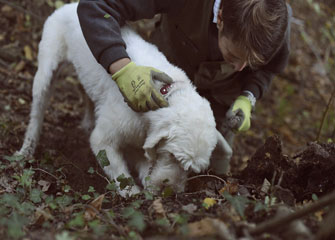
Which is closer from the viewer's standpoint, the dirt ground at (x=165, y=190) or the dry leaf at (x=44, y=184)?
the dirt ground at (x=165, y=190)

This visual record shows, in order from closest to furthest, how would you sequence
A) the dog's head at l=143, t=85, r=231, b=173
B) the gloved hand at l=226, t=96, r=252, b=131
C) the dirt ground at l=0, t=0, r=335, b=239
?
the dirt ground at l=0, t=0, r=335, b=239, the dog's head at l=143, t=85, r=231, b=173, the gloved hand at l=226, t=96, r=252, b=131

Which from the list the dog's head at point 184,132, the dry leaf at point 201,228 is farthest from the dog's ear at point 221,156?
the dry leaf at point 201,228

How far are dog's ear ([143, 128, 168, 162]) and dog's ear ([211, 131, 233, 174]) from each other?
60 centimetres

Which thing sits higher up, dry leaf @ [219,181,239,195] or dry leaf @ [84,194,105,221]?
dry leaf @ [219,181,239,195]

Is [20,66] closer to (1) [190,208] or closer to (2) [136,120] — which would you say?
→ (2) [136,120]

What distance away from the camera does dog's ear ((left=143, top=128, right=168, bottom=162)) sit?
2.77m

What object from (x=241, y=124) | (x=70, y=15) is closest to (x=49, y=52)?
(x=70, y=15)

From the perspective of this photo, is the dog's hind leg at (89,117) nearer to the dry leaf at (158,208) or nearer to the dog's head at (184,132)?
the dog's head at (184,132)

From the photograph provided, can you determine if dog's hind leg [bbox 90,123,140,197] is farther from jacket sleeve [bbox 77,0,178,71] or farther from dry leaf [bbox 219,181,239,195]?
dry leaf [bbox 219,181,239,195]

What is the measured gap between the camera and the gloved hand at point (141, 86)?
281 cm

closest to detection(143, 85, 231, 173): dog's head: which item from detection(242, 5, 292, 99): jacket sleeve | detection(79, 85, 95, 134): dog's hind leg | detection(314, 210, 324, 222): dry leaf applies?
detection(314, 210, 324, 222): dry leaf

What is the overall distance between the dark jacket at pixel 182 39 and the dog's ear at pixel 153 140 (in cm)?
75

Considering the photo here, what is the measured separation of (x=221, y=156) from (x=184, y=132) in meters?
0.92

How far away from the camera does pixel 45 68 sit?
3.91m
